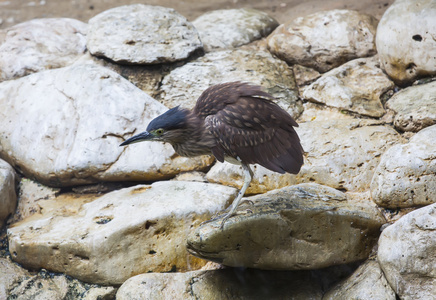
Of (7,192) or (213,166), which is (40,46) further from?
(213,166)

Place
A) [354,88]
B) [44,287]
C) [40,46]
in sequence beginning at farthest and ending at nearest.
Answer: [40,46] → [354,88] → [44,287]

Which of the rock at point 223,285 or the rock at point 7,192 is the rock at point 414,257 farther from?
the rock at point 7,192

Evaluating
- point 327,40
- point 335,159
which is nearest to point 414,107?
point 335,159

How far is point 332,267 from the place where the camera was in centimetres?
429

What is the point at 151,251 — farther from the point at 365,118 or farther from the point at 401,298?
the point at 365,118

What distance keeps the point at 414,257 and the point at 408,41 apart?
2.62m

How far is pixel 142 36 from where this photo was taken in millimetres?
6125

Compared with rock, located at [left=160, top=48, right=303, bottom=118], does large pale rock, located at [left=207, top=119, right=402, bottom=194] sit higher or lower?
lower

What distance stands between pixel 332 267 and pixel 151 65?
10.3 ft

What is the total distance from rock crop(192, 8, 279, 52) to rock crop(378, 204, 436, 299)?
11.4ft

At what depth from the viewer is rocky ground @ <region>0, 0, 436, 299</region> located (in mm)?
4023

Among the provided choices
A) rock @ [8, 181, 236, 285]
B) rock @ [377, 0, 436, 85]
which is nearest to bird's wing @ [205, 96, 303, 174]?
rock @ [8, 181, 236, 285]

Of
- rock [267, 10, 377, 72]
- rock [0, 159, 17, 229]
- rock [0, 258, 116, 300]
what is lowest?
rock [0, 258, 116, 300]

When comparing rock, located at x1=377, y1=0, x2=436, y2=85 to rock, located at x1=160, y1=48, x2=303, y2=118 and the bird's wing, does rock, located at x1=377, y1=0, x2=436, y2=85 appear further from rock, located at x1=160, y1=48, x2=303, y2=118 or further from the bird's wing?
the bird's wing
